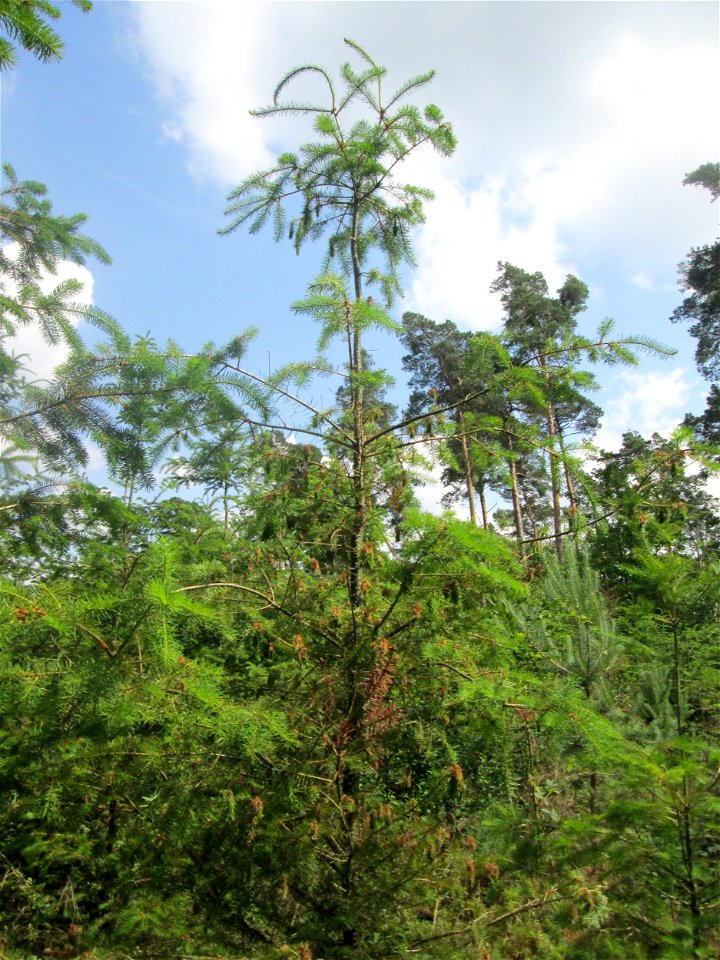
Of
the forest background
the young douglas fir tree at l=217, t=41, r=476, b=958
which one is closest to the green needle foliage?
the forest background

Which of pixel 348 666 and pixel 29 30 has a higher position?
pixel 29 30

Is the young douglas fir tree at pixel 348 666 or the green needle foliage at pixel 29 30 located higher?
the green needle foliage at pixel 29 30

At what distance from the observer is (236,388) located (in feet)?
9.96

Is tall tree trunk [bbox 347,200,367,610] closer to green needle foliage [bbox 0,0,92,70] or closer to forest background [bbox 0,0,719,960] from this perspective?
forest background [bbox 0,0,719,960]

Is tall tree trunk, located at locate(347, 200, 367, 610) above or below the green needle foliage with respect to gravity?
below

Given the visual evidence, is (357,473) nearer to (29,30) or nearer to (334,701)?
(334,701)

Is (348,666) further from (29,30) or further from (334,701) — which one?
(29,30)

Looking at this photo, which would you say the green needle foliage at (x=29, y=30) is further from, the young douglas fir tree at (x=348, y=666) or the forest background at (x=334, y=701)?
the young douglas fir tree at (x=348, y=666)

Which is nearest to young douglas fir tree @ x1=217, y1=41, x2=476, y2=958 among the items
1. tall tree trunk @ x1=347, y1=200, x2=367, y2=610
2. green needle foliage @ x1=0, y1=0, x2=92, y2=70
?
tall tree trunk @ x1=347, y1=200, x2=367, y2=610

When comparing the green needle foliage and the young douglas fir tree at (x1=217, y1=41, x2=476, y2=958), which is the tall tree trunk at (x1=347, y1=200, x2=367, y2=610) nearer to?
the young douglas fir tree at (x1=217, y1=41, x2=476, y2=958)

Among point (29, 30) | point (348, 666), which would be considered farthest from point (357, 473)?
point (29, 30)

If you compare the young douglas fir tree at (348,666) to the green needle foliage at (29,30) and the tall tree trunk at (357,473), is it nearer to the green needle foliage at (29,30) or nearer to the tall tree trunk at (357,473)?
the tall tree trunk at (357,473)

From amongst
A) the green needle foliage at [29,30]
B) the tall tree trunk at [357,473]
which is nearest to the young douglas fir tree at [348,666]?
the tall tree trunk at [357,473]

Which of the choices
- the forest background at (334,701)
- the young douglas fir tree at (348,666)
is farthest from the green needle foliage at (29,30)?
the young douglas fir tree at (348,666)
